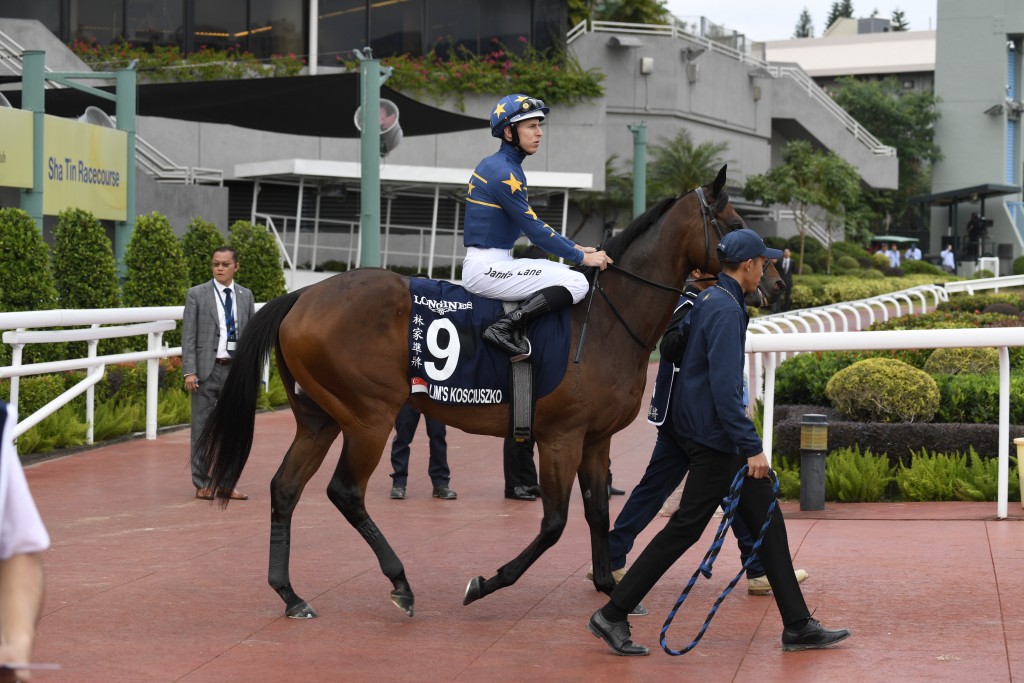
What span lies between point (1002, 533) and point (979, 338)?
1.22 meters

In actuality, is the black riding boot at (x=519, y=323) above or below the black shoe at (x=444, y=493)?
above

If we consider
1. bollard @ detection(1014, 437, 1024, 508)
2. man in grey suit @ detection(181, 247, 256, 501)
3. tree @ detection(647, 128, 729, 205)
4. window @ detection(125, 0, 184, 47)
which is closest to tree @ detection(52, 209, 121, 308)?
man in grey suit @ detection(181, 247, 256, 501)

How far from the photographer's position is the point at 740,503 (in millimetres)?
5531

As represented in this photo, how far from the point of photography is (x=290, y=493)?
20.8 ft

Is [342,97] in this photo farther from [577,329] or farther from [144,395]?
[577,329]

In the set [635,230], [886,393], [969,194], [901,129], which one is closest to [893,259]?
[969,194]

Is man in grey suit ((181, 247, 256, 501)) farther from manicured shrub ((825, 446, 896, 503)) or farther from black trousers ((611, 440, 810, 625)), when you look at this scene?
black trousers ((611, 440, 810, 625))

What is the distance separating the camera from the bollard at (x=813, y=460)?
8.41 metres

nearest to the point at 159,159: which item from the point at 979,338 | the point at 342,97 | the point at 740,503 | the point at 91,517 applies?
the point at 342,97

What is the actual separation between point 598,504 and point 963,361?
251 inches

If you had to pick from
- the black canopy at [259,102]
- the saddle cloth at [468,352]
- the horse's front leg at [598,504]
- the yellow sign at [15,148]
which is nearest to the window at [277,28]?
the black canopy at [259,102]

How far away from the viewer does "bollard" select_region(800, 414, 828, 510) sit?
841 cm

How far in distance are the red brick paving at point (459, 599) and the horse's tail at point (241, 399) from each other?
2.02 ft

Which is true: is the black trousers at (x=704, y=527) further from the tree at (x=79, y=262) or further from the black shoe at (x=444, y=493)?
the tree at (x=79, y=262)
